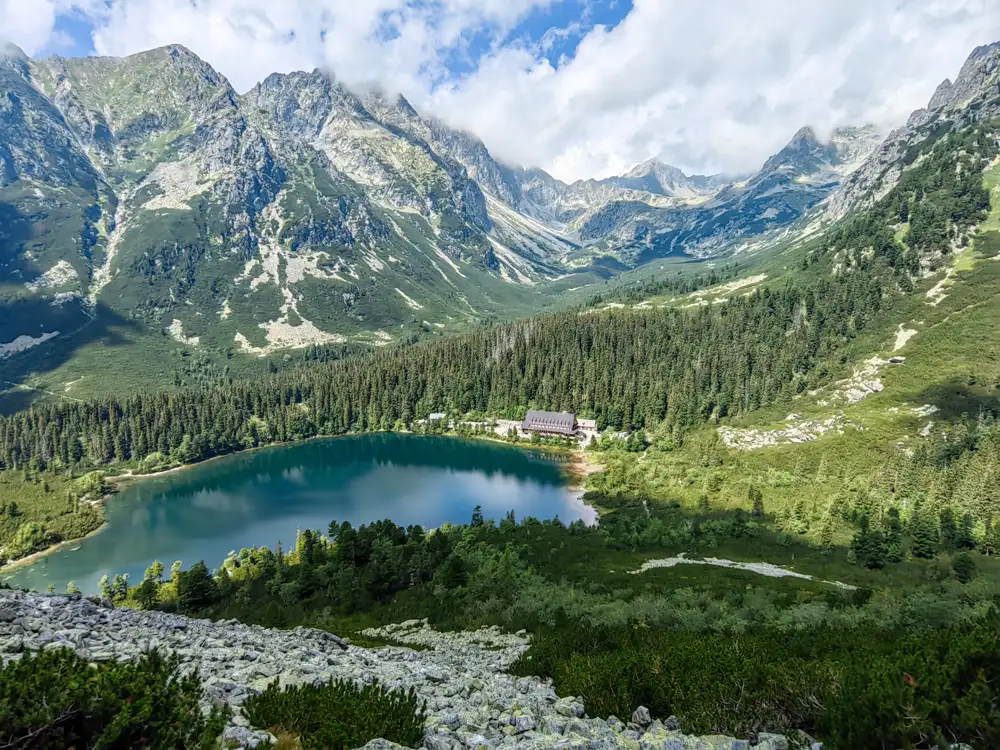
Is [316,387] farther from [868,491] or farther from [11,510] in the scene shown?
[868,491]

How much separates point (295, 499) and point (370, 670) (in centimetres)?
9383

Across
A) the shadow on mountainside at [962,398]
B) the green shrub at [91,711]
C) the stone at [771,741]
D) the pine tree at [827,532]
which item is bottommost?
the pine tree at [827,532]

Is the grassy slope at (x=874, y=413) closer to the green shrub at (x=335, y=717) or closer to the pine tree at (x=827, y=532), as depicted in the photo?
the pine tree at (x=827, y=532)

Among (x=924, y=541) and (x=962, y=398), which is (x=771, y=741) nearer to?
A: (x=924, y=541)

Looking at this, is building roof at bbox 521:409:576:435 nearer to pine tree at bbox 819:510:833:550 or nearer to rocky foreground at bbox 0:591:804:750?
pine tree at bbox 819:510:833:550

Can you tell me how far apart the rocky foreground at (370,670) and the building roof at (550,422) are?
117 meters

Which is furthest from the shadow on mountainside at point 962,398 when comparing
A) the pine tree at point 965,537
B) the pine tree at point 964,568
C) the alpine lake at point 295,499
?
the alpine lake at point 295,499

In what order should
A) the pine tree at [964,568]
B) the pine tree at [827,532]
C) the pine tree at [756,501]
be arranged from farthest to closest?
1. the pine tree at [756,501]
2. the pine tree at [827,532]
3. the pine tree at [964,568]

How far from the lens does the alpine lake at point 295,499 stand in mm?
A: 78688

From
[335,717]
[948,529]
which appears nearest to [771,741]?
[335,717]

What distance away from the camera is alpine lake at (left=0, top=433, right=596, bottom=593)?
258ft

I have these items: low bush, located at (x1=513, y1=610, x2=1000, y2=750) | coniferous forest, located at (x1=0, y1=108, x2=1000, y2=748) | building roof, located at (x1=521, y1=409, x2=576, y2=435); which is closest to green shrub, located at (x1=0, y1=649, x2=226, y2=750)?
low bush, located at (x1=513, y1=610, x2=1000, y2=750)

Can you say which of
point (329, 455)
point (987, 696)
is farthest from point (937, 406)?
point (329, 455)

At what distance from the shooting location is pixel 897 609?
2273 cm
